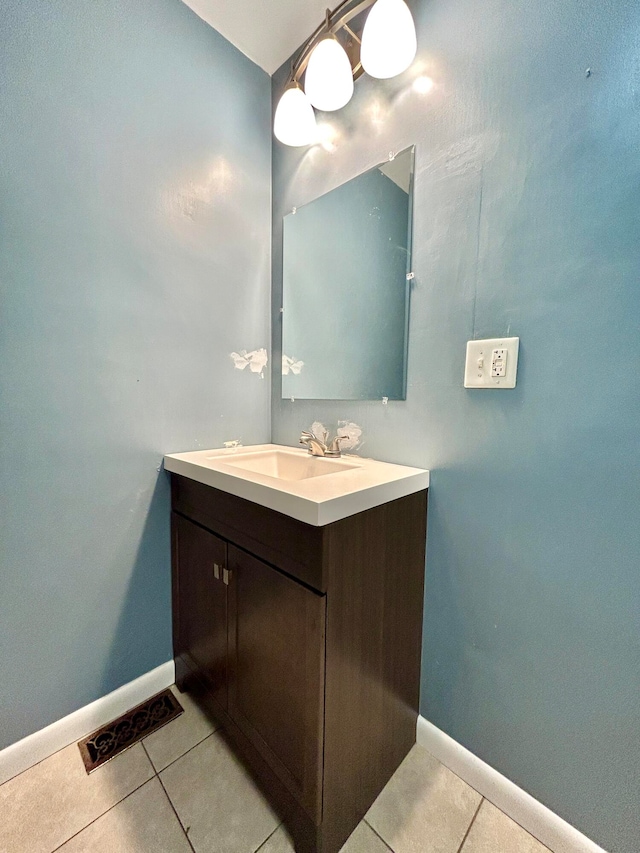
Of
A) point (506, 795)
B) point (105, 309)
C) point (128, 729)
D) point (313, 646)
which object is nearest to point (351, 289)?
point (105, 309)

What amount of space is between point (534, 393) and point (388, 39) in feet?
3.28

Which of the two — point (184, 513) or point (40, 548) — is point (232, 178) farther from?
point (40, 548)

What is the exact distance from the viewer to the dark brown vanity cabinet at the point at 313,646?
0.70 metres

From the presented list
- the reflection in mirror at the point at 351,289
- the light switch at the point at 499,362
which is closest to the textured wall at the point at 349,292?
the reflection in mirror at the point at 351,289

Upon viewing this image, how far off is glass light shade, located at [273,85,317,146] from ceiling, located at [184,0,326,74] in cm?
24

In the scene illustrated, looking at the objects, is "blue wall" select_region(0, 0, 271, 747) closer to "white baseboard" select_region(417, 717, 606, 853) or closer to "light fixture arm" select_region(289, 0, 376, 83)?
"light fixture arm" select_region(289, 0, 376, 83)

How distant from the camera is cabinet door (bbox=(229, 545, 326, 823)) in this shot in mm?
696

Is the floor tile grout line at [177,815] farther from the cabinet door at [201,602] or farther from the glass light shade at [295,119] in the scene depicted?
the glass light shade at [295,119]

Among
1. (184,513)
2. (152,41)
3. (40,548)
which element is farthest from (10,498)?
(152,41)

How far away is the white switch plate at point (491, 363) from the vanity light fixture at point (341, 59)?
32.1 inches

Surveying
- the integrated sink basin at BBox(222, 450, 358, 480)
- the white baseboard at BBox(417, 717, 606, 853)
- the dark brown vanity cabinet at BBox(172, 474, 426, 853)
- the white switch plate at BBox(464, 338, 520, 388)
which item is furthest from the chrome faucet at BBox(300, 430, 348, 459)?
the white baseboard at BBox(417, 717, 606, 853)

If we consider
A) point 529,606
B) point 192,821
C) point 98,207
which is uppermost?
point 98,207

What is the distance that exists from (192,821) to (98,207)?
5.36 ft

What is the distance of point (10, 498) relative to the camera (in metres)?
0.89
